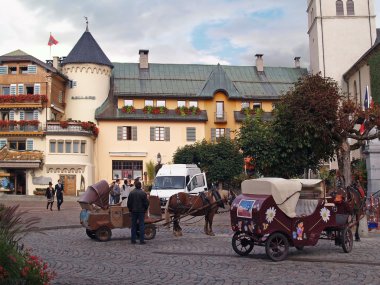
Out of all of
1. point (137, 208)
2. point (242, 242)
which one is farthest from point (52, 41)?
point (242, 242)

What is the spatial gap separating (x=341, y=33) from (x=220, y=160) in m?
23.9

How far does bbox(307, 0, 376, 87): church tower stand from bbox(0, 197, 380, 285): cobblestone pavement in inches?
1755

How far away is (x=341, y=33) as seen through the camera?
58500 mm

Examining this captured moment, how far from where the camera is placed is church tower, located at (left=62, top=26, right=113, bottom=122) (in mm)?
56250

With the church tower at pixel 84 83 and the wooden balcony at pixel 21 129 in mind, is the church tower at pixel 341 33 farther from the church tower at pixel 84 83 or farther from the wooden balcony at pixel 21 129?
the wooden balcony at pixel 21 129

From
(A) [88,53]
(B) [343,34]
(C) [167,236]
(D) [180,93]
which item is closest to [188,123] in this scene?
(D) [180,93]

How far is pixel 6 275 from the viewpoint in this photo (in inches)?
236

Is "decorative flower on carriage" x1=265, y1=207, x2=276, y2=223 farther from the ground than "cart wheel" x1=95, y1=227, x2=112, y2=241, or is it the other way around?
"decorative flower on carriage" x1=265, y1=207, x2=276, y2=223

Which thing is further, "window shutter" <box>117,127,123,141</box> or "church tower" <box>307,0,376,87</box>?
"church tower" <box>307,0,376,87</box>

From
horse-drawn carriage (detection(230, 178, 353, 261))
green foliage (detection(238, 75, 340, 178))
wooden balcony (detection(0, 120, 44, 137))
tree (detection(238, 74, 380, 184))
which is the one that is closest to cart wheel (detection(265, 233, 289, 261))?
horse-drawn carriage (detection(230, 178, 353, 261))

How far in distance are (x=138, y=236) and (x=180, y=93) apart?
41850mm

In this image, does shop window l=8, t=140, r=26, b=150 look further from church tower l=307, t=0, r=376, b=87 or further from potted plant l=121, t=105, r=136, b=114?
church tower l=307, t=0, r=376, b=87

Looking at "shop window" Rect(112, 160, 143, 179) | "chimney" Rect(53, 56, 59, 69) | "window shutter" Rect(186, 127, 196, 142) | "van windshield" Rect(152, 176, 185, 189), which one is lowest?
"van windshield" Rect(152, 176, 185, 189)

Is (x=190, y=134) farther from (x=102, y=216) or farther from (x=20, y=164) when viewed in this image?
(x=102, y=216)
